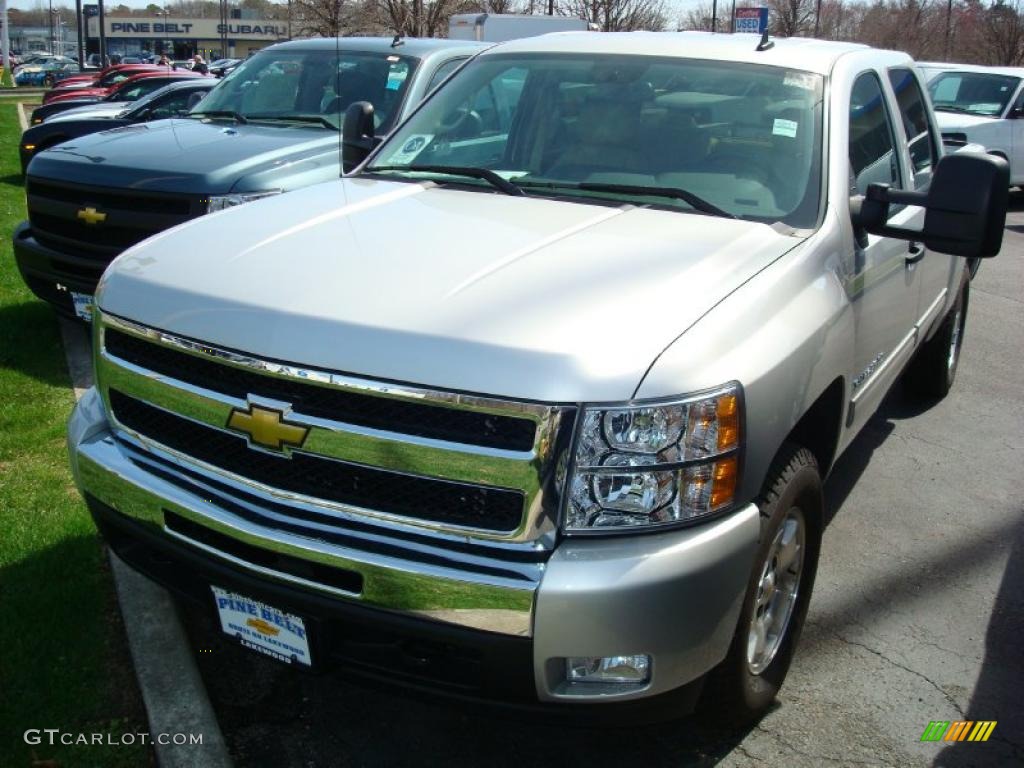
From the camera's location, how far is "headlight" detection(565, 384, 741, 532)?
235 centimetres

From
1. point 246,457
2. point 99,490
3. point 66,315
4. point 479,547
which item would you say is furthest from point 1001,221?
point 66,315

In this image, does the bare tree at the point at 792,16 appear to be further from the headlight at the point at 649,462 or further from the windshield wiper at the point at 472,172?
the headlight at the point at 649,462

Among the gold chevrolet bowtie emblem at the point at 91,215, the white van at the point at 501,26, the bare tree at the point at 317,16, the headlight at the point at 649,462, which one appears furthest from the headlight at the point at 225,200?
the bare tree at the point at 317,16

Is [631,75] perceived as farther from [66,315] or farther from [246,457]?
[66,315]

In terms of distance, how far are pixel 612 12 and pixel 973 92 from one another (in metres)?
21.6

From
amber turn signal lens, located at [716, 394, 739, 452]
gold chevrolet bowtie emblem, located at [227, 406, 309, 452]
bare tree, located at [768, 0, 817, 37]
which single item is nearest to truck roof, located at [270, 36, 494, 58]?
gold chevrolet bowtie emblem, located at [227, 406, 309, 452]

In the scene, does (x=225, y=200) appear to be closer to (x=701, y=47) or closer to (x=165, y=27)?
(x=701, y=47)

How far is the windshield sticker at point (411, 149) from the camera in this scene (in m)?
4.17

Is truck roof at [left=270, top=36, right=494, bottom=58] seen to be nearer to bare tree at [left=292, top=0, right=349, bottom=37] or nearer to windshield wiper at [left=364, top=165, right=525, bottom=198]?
windshield wiper at [left=364, top=165, right=525, bottom=198]

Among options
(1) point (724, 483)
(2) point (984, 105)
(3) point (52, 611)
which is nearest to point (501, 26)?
(2) point (984, 105)

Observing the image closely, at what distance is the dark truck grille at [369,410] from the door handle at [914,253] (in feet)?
8.28

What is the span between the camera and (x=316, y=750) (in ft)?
9.84

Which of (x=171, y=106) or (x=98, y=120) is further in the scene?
(x=171, y=106)

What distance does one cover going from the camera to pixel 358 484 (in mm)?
2488
